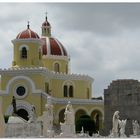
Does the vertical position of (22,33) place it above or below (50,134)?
→ above

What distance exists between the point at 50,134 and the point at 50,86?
82.6 feet

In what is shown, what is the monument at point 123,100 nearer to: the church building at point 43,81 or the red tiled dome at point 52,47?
the church building at point 43,81

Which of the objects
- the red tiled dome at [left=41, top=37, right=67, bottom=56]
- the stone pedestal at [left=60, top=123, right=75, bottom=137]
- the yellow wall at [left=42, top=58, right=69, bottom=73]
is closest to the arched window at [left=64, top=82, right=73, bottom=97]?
the yellow wall at [left=42, top=58, right=69, bottom=73]

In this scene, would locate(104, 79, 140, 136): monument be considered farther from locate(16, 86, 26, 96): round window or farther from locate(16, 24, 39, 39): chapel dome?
locate(16, 24, 39, 39): chapel dome

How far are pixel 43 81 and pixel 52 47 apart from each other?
22.5 ft

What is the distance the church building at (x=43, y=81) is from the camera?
55.7m

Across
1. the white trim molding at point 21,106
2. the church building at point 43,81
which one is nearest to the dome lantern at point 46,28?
the church building at point 43,81

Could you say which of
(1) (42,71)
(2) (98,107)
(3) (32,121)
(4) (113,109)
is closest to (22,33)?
(1) (42,71)

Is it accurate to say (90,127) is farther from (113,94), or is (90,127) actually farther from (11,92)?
(11,92)

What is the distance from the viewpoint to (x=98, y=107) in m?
59.8

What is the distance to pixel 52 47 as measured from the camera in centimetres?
6259

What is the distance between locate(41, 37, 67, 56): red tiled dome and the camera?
62.6 m

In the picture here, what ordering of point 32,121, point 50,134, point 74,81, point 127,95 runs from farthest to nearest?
1. point 74,81
2. point 127,95
3. point 32,121
4. point 50,134

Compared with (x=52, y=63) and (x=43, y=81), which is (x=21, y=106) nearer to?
(x=43, y=81)
